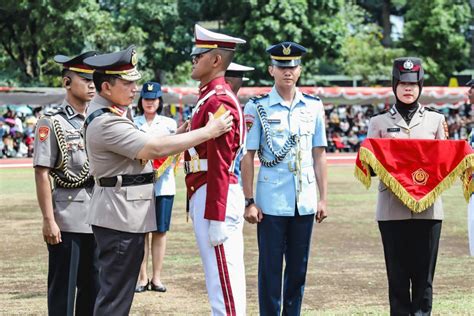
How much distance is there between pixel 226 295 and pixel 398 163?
1.89 m

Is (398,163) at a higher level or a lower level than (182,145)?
lower

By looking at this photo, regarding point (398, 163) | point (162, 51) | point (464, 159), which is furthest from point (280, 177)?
point (162, 51)

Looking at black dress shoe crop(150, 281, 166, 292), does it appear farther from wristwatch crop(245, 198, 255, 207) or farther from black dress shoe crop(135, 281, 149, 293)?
→ wristwatch crop(245, 198, 255, 207)

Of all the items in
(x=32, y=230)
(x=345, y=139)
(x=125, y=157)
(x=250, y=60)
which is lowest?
(x=345, y=139)

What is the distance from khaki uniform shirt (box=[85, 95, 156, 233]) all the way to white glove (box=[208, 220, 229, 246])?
46 cm

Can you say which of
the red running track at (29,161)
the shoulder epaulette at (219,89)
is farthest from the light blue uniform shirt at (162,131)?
the red running track at (29,161)

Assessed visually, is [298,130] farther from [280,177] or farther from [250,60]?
[250,60]

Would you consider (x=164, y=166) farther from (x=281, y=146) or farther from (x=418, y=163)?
(x=418, y=163)

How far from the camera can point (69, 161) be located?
22.0 ft

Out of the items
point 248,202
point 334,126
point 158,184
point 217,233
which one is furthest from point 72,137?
point 334,126

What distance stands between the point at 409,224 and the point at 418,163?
45 cm

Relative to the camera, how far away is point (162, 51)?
4172 cm

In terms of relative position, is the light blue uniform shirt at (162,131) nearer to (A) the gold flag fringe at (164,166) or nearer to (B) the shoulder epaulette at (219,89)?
(A) the gold flag fringe at (164,166)

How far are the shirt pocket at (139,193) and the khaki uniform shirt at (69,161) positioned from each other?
38.1 inches
